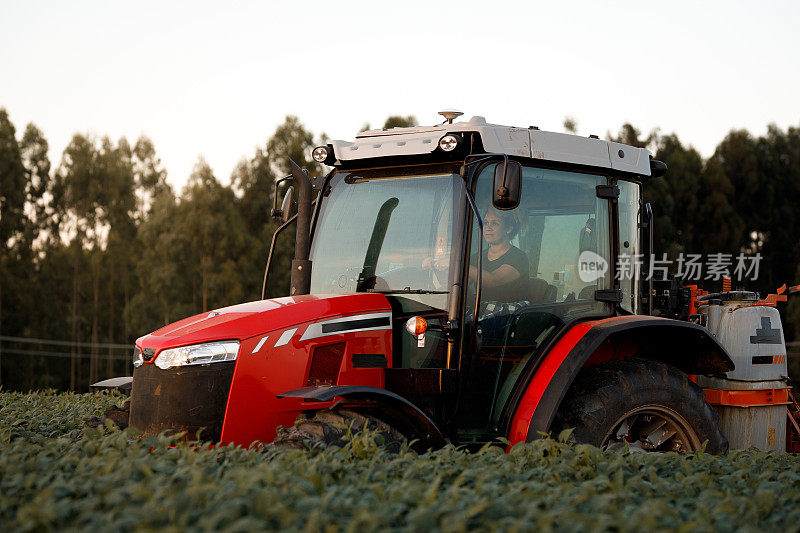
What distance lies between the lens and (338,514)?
3359 mm

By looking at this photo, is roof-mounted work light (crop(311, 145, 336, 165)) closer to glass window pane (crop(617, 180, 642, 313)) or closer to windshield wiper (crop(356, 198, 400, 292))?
windshield wiper (crop(356, 198, 400, 292))

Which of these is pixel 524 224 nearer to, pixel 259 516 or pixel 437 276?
pixel 437 276

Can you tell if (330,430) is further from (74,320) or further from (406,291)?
A: (74,320)

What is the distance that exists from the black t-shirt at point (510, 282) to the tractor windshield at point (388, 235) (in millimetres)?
330

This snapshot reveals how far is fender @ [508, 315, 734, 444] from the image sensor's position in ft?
18.0

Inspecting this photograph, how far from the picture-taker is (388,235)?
19.3 feet

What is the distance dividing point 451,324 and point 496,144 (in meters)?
1.24

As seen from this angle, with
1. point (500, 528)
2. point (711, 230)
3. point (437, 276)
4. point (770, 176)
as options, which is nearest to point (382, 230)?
point (437, 276)

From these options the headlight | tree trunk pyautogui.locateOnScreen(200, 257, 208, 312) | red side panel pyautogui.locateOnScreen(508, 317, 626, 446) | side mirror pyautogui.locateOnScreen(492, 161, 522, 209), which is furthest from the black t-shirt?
tree trunk pyautogui.locateOnScreen(200, 257, 208, 312)

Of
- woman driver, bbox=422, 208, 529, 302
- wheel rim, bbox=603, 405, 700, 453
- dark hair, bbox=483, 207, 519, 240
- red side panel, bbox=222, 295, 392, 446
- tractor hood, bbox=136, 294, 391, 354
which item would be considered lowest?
wheel rim, bbox=603, 405, 700, 453

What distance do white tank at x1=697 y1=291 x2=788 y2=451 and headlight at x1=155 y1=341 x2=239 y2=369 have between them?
3.93m

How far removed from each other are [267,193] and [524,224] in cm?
3295

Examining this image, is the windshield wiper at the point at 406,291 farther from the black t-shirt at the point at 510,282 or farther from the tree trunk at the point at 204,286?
the tree trunk at the point at 204,286

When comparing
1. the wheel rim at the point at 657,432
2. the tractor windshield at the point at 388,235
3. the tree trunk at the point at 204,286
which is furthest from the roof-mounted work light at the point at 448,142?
the tree trunk at the point at 204,286
